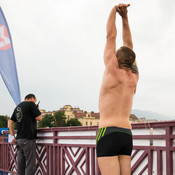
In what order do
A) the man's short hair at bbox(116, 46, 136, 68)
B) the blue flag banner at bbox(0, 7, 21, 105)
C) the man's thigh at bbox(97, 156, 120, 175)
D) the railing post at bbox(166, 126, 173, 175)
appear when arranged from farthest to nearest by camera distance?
the blue flag banner at bbox(0, 7, 21, 105)
the railing post at bbox(166, 126, 173, 175)
the man's short hair at bbox(116, 46, 136, 68)
the man's thigh at bbox(97, 156, 120, 175)

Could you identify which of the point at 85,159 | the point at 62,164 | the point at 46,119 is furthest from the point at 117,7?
the point at 46,119

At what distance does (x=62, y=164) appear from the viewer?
5.51 metres

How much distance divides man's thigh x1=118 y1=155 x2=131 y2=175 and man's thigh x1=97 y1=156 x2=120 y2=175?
0.09 metres

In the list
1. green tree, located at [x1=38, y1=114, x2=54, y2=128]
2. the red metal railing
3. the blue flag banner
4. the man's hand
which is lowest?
the red metal railing

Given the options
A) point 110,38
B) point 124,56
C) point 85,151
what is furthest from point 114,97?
point 85,151

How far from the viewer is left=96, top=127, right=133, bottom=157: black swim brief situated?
99.6 inches

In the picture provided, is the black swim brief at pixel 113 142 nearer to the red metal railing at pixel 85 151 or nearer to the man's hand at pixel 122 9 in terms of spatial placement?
the red metal railing at pixel 85 151

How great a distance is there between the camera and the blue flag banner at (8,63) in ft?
27.1

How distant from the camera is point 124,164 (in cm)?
256

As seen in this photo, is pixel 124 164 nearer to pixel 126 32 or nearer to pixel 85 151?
pixel 126 32

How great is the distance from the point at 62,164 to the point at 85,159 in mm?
831

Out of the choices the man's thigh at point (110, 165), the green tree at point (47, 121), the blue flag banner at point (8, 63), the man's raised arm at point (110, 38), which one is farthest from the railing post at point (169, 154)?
the green tree at point (47, 121)

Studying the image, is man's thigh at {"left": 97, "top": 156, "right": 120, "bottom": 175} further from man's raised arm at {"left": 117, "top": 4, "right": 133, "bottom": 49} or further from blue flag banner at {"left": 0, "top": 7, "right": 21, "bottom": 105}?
blue flag banner at {"left": 0, "top": 7, "right": 21, "bottom": 105}

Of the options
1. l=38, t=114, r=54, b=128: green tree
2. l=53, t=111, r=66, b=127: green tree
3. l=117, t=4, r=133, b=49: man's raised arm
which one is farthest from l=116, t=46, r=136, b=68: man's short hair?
l=53, t=111, r=66, b=127: green tree
